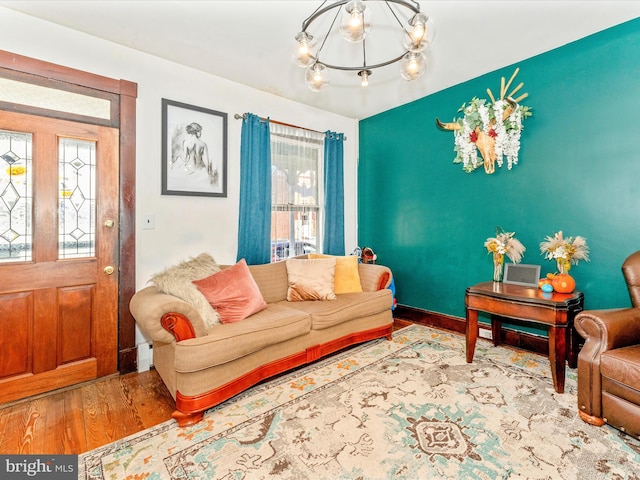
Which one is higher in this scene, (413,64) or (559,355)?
(413,64)

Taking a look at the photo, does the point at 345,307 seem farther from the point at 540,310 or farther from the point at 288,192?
the point at 288,192

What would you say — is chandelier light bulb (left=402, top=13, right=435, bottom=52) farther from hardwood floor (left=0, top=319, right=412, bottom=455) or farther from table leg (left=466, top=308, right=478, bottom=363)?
hardwood floor (left=0, top=319, right=412, bottom=455)

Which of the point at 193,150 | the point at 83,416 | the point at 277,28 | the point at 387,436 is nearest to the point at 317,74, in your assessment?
the point at 277,28

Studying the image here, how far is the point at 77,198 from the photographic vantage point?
8.18ft

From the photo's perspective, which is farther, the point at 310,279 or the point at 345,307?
the point at 310,279

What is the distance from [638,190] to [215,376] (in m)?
3.37

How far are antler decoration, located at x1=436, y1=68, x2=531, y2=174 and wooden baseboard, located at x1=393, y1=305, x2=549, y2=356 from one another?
1614 millimetres

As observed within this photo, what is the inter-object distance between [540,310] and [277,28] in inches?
113

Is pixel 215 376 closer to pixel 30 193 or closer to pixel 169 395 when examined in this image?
pixel 169 395

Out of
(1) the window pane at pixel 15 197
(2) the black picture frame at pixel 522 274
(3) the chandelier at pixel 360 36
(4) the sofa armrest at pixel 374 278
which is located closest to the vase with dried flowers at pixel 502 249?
(2) the black picture frame at pixel 522 274

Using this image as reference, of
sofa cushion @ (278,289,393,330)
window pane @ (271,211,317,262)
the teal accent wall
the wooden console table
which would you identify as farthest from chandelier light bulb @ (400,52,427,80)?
window pane @ (271,211,317,262)

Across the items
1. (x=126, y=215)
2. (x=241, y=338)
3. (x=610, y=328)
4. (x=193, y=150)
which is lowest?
(x=241, y=338)

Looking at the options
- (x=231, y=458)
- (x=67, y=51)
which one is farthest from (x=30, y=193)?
(x=231, y=458)

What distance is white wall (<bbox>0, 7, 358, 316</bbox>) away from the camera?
2.40 metres
